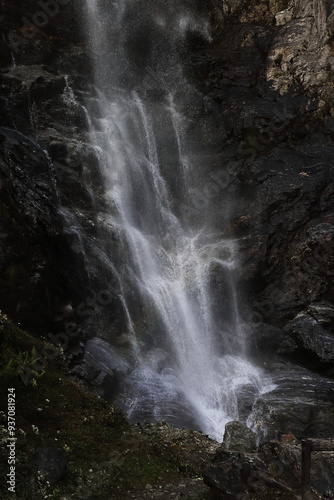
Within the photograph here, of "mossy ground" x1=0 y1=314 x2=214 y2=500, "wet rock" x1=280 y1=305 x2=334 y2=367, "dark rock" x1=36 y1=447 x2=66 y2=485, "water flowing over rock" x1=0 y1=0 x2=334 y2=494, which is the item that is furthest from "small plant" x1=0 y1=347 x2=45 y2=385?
"wet rock" x1=280 y1=305 x2=334 y2=367

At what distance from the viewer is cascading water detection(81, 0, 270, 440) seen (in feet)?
45.4

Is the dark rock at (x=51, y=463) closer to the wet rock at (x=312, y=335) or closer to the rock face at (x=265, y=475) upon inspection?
the rock face at (x=265, y=475)

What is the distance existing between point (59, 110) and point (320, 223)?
1307 centimetres

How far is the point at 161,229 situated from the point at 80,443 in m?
13.6

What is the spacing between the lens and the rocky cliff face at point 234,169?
13.1 m

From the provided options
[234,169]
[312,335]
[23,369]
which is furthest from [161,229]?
[23,369]

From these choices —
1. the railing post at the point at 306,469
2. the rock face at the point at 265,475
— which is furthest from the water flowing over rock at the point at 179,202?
the railing post at the point at 306,469

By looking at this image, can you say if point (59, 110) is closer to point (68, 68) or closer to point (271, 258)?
point (68, 68)

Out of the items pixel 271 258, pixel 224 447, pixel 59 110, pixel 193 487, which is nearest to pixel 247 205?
pixel 271 258

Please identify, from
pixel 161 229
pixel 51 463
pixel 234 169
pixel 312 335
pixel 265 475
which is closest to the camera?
pixel 51 463

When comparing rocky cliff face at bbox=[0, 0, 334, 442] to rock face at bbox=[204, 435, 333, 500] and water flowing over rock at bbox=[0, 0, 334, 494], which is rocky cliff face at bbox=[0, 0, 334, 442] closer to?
water flowing over rock at bbox=[0, 0, 334, 494]

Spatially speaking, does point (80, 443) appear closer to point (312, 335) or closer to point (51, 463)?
point (51, 463)

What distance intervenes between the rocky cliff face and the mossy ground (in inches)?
132

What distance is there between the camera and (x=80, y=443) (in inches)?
281
